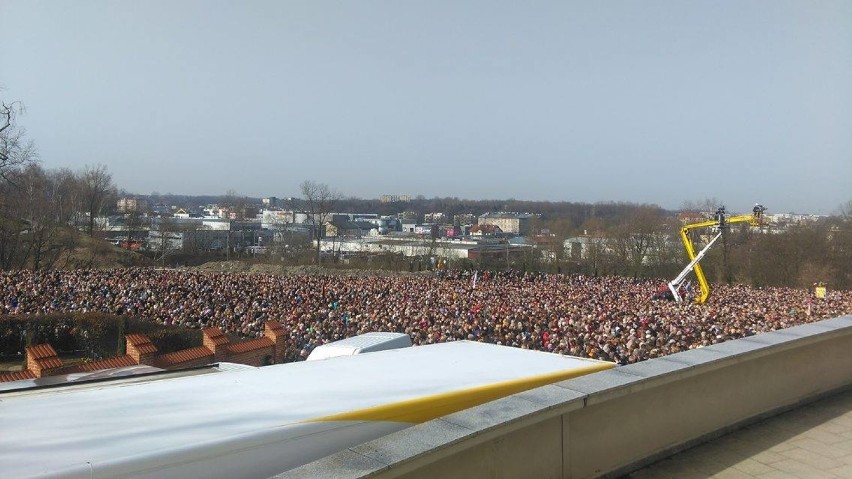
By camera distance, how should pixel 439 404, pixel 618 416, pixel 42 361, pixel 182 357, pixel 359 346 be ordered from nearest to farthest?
pixel 618 416, pixel 439 404, pixel 359 346, pixel 42 361, pixel 182 357

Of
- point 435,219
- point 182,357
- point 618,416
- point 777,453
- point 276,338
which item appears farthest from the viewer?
point 435,219

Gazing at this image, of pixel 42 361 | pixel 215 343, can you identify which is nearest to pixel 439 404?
pixel 42 361

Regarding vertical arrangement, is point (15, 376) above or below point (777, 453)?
below

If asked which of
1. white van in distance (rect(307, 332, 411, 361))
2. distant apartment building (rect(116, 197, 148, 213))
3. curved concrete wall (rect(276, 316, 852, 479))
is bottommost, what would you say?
white van in distance (rect(307, 332, 411, 361))

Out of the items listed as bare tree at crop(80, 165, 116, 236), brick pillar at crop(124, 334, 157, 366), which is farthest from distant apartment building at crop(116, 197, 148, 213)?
brick pillar at crop(124, 334, 157, 366)

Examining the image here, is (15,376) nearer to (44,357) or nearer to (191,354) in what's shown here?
(44,357)

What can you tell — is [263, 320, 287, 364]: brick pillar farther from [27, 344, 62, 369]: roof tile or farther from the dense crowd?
[27, 344, 62, 369]: roof tile
